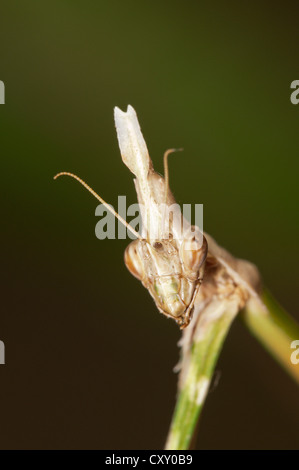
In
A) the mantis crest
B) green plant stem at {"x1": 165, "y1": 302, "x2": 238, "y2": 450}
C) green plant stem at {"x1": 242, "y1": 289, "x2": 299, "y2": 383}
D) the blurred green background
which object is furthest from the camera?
the blurred green background

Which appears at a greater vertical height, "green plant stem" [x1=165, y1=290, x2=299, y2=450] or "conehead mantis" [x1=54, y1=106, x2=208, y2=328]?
"conehead mantis" [x1=54, y1=106, x2=208, y2=328]

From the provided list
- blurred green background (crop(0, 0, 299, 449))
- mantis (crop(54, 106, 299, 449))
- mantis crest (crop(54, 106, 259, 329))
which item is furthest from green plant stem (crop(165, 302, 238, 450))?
blurred green background (crop(0, 0, 299, 449))

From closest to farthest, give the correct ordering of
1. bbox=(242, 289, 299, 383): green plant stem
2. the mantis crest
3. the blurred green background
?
the mantis crest → bbox=(242, 289, 299, 383): green plant stem → the blurred green background

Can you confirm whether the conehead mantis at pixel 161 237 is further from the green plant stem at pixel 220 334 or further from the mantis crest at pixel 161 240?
the green plant stem at pixel 220 334

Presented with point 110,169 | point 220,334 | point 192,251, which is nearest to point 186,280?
point 192,251

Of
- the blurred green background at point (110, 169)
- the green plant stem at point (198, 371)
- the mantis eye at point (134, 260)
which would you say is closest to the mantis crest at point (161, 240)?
the mantis eye at point (134, 260)

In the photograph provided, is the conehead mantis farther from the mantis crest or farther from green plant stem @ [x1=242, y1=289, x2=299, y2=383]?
green plant stem @ [x1=242, y1=289, x2=299, y2=383]

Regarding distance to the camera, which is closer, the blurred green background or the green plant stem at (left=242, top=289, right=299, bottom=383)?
the green plant stem at (left=242, top=289, right=299, bottom=383)
